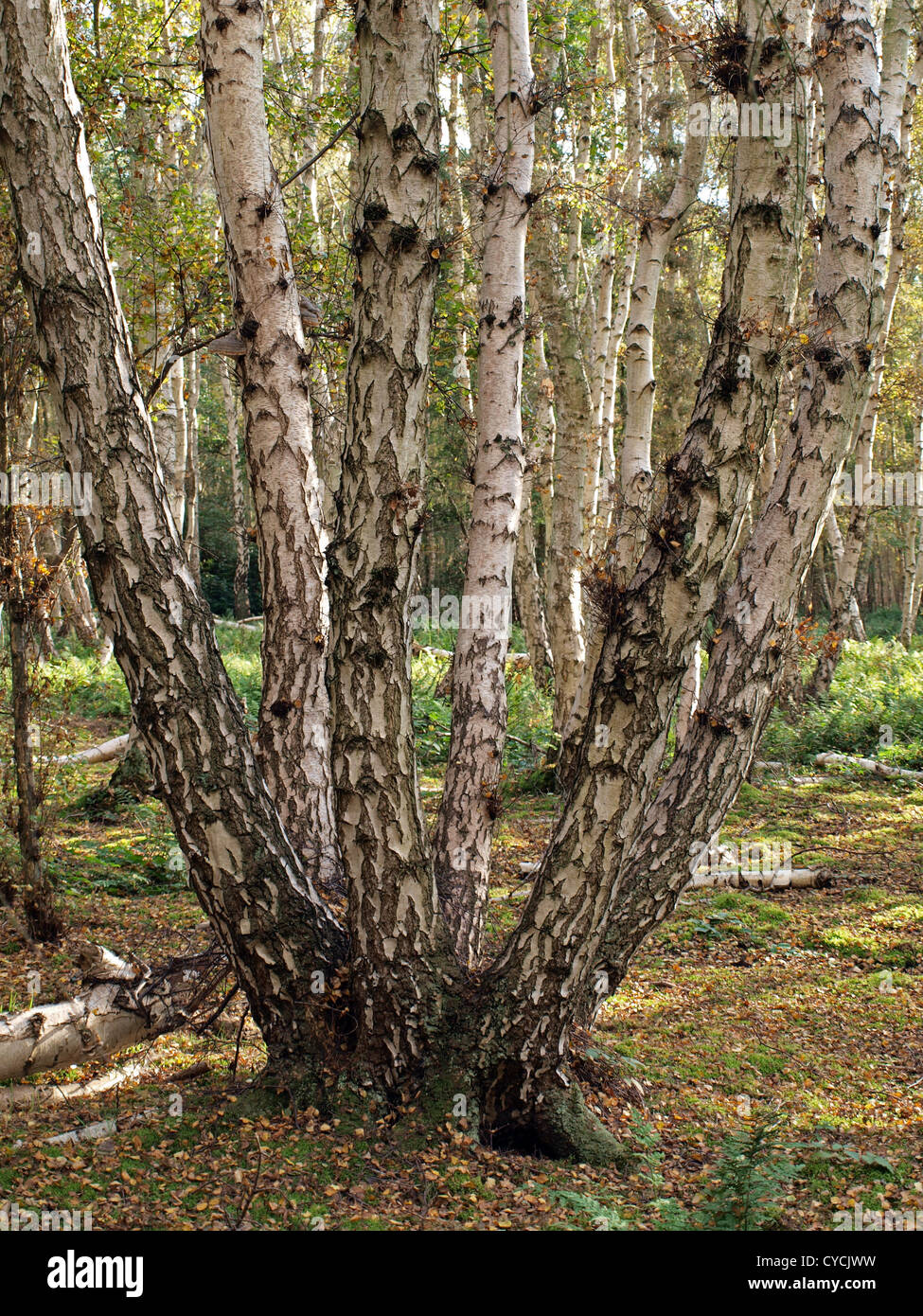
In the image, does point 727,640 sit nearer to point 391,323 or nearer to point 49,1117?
point 391,323

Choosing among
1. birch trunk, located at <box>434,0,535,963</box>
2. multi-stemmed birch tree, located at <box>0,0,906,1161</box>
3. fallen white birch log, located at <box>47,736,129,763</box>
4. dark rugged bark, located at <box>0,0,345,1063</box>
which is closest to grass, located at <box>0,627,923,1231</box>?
multi-stemmed birch tree, located at <box>0,0,906,1161</box>

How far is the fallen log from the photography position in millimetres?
3891

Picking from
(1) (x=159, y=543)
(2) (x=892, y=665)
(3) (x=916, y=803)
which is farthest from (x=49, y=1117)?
(2) (x=892, y=665)

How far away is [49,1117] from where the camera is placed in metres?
3.57

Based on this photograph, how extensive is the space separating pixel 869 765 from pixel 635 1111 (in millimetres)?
7622

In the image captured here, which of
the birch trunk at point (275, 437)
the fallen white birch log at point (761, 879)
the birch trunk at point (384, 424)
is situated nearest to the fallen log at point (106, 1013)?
the birch trunk at point (275, 437)

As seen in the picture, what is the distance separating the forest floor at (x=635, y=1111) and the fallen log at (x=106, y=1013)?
4.0 inches

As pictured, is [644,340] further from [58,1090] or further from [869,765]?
[58,1090]

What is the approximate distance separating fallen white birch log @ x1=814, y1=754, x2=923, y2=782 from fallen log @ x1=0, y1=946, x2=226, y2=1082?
816 centimetres

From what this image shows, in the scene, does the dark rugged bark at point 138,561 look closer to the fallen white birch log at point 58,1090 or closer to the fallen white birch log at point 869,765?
the fallen white birch log at point 58,1090

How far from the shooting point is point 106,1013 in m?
4.19

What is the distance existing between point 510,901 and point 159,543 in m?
4.16

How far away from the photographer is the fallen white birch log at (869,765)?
33.3ft

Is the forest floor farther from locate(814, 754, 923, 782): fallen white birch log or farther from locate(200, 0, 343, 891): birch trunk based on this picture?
locate(814, 754, 923, 782): fallen white birch log
